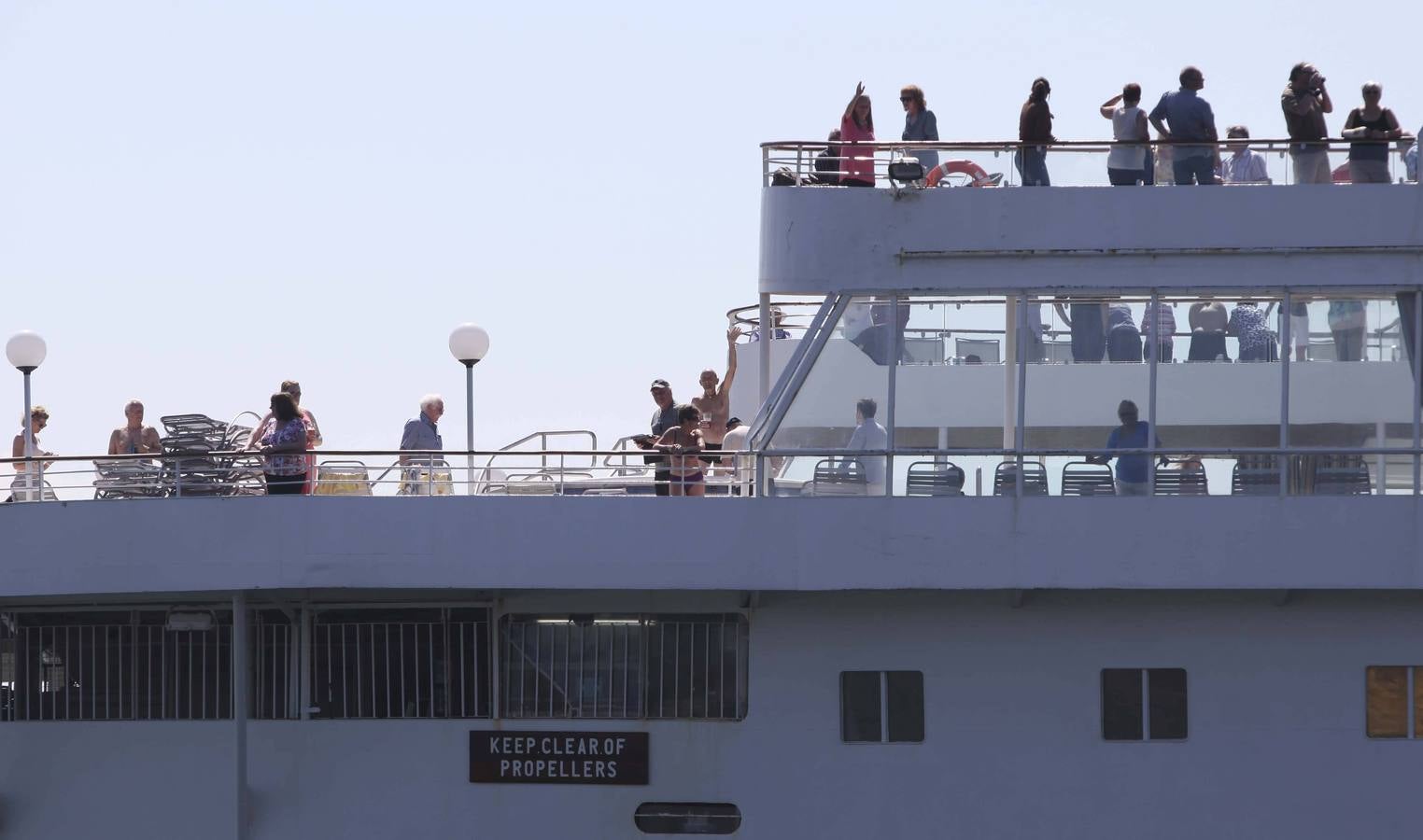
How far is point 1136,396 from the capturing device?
13.1 meters

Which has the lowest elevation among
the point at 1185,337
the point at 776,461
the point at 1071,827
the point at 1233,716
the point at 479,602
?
the point at 1071,827

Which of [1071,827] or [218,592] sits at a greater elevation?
[218,592]

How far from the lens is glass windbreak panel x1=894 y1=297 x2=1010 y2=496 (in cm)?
1312

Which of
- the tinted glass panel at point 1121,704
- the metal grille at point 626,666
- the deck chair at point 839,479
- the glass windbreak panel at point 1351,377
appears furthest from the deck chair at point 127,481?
the glass windbreak panel at point 1351,377

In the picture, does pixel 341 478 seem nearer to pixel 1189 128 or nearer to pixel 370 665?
pixel 370 665

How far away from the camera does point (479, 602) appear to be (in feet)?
45.3

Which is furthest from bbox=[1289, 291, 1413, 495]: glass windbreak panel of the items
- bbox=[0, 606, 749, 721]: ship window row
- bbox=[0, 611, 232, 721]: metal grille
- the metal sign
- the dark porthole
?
bbox=[0, 611, 232, 721]: metal grille

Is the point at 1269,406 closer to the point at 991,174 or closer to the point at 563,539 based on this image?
the point at 991,174

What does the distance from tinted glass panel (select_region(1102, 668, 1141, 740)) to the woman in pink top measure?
4522 mm

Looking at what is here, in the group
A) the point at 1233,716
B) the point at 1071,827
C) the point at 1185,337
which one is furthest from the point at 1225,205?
the point at 1071,827

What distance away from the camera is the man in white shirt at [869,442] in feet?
43.3

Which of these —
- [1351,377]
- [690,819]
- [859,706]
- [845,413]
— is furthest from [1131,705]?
[690,819]

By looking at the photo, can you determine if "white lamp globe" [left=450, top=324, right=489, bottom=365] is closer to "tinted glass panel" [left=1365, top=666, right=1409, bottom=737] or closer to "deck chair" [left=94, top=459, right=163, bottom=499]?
"deck chair" [left=94, top=459, right=163, bottom=499]

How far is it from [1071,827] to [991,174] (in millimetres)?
5374
